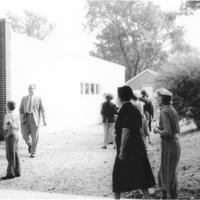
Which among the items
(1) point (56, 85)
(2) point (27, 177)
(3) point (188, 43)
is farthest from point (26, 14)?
(2) point (27, 177)

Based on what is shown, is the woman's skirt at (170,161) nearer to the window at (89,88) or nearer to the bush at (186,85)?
the bush at (186,85)

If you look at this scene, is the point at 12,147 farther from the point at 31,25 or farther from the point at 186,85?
the point at 31,25

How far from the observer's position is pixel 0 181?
24.7 ft

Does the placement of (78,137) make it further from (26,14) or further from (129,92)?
(26,14)

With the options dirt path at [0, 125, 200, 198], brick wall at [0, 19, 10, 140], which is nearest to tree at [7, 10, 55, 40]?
brick wall at [0, 19, 10, 140]

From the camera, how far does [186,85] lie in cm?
1478

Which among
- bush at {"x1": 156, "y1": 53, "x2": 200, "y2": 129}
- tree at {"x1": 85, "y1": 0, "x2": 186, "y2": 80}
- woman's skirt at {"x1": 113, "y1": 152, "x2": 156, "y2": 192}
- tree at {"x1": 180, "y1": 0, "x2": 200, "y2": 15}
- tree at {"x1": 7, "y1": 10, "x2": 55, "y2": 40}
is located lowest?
woman's skirt at {"x1": 113, "y1": 152, "x2": 156, "y2": 192}

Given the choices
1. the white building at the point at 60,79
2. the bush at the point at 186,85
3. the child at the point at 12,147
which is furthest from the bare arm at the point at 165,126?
the white building at the point at 60,79

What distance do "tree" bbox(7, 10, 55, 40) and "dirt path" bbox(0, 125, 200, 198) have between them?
43.6 m

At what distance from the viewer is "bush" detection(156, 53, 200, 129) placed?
14.7 m

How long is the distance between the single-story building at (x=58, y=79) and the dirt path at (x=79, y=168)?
2.99 metres

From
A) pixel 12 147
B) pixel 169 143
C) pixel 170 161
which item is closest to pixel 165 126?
pixel 169 143

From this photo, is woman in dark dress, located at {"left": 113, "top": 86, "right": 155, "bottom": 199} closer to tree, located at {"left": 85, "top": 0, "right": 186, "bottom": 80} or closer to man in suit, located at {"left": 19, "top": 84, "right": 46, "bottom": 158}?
man in suit, located at {"left": 19, "top": 84, "right": 46, "bottom": 158}

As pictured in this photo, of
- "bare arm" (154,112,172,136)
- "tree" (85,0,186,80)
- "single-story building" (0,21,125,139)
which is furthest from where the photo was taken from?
"tree" (85,0,186,80)
